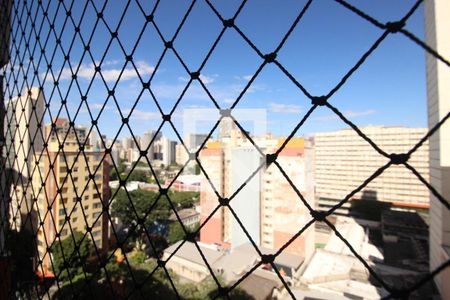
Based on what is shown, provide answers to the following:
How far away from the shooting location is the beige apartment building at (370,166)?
14.1 metres

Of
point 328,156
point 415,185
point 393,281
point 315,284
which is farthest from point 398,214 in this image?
point 315,284

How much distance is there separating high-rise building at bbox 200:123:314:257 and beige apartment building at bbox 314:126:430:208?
25.9ft

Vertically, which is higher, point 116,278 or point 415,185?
point 415,185

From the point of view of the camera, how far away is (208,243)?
29.7 feet

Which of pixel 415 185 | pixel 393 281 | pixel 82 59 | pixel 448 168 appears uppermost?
pixel 82 59

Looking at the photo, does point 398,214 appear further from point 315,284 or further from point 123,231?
point 123,231

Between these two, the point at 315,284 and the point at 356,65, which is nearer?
the point at 356,65

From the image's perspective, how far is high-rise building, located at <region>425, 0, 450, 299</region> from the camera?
5.08 meters

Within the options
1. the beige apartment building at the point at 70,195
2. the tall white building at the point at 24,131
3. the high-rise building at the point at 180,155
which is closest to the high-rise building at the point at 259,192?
the beige apartment building at the point at 70,195

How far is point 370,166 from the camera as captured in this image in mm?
15180

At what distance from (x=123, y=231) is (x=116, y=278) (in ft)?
17.8

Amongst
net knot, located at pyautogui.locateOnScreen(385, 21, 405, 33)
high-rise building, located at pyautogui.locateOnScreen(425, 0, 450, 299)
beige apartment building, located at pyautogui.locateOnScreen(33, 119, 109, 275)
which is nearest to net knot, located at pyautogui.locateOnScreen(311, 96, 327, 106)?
net knot, located at pyautogui.locateOnScreen(385, 21, 405, 33)

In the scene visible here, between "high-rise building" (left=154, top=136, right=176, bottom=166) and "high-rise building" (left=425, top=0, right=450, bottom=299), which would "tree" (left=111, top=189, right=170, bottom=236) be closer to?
"high-rise building" (left=425, top=0, right=450, bottom=299)

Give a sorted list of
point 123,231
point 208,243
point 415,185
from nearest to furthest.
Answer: point 208,243 < point 123,231 < point 415,185
